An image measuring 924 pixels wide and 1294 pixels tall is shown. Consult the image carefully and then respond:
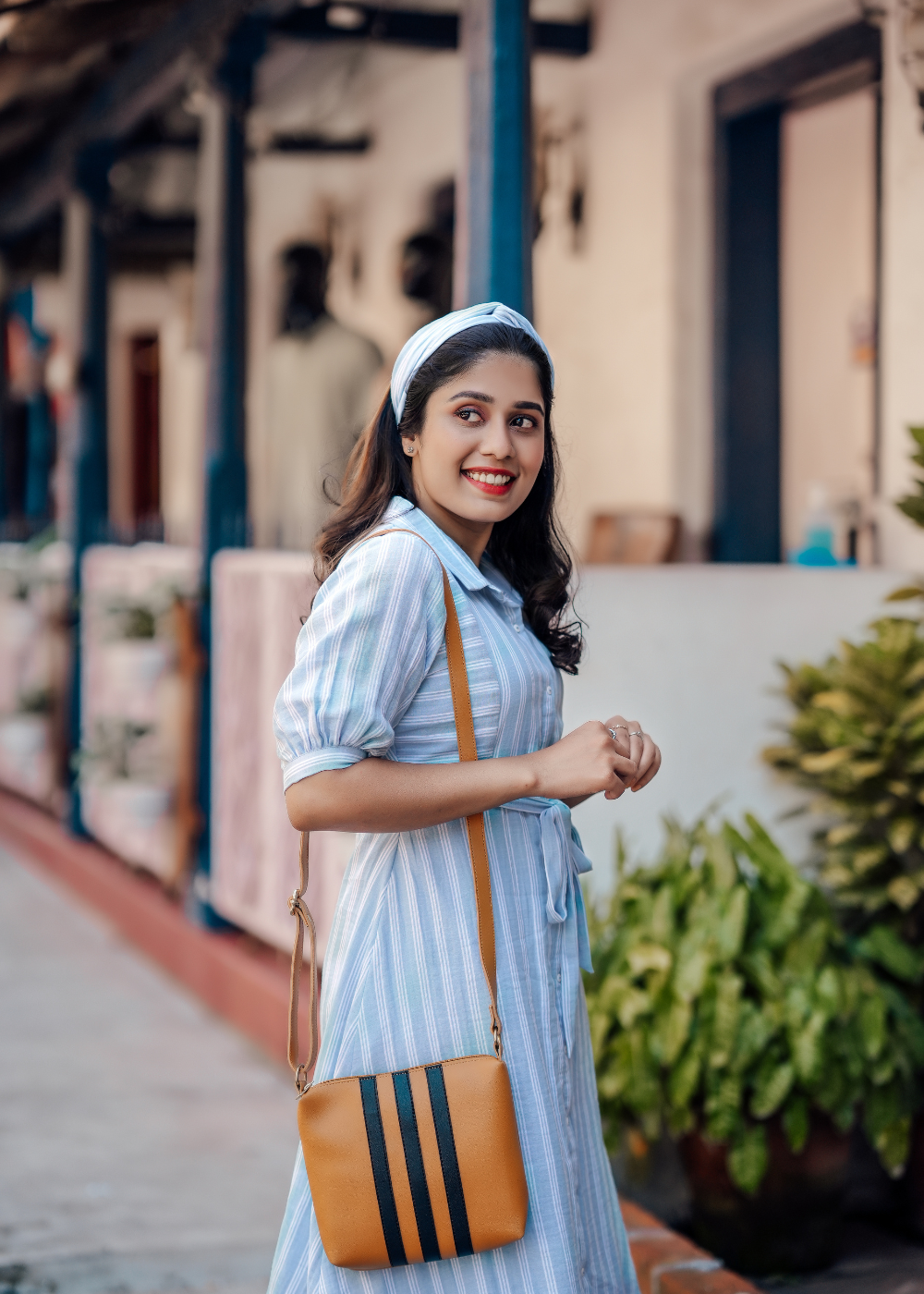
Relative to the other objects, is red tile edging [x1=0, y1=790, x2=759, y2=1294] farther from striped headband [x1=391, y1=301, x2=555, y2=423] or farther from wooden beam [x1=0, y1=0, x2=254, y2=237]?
wooden beam [x1=0, y1=0, x2=254, y2=237]

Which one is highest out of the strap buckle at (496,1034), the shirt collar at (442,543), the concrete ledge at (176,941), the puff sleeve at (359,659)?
the shirt collar at (442,543)

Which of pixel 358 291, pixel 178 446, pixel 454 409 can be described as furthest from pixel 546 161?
pixel 178 446

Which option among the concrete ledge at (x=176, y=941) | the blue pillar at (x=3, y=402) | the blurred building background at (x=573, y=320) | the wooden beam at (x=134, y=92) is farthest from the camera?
the blue pillar at (x=3, y=402)

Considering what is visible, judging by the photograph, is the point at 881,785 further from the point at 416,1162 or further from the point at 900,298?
the point at 416,1162

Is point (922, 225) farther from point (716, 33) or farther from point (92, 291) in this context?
point (92, 291)

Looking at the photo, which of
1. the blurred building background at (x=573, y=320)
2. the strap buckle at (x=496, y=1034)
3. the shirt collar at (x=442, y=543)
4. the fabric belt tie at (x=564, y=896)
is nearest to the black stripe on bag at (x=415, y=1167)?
the strap buckle at (x=496, y=1034)

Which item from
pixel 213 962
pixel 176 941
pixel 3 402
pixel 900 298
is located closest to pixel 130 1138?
pixel 213 962

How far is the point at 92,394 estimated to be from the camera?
7367mm

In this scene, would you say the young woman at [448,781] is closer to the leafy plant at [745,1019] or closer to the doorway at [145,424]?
the leafy plant at [745,1019]

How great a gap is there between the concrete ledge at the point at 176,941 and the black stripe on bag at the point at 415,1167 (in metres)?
2.61

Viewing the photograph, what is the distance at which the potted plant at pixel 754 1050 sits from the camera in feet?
9.75

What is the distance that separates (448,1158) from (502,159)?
2.44 meters

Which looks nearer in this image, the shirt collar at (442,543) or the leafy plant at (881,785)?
the shirt collar at (442,543)

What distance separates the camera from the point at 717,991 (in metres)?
3.02
